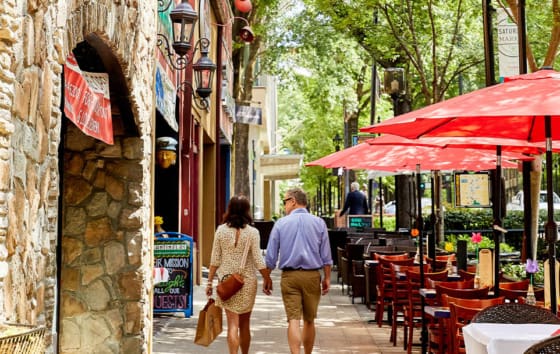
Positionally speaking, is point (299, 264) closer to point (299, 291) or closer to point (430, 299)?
point (299, 291)

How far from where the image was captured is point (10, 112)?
4.17m

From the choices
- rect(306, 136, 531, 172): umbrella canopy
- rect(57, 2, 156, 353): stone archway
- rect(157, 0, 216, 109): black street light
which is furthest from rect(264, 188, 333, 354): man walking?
rect(157, 0, 216, 109): black street light

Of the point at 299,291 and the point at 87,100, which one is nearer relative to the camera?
the point at 87,100

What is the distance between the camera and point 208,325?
28.5ft

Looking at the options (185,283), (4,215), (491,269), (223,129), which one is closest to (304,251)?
(491,269)

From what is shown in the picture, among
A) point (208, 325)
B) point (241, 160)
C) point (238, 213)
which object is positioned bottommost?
point (208, 325)

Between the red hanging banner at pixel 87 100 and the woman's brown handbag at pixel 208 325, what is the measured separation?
223 cm

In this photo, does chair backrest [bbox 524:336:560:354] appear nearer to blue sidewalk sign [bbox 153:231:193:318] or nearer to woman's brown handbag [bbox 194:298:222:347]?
woman's brown handbag [bbox 194:298:222:347]

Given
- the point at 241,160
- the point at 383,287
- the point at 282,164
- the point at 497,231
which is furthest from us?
the point at 282,164

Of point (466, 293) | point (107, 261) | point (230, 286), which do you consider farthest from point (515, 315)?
point (107, 261)

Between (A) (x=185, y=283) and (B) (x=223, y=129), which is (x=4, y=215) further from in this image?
(B) (x=223, y=129)

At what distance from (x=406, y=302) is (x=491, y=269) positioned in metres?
1.83

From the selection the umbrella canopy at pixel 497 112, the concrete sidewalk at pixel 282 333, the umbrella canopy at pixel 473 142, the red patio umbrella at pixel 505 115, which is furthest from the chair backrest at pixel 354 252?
the umbrella canopy at pixel 497 112

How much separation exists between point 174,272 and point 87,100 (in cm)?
582
